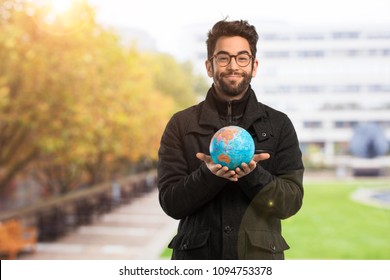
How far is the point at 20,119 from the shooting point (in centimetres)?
677

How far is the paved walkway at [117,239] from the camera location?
8172 millimetres

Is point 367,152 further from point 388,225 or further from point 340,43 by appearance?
point 388,225

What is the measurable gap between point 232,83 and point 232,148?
41 centimetres

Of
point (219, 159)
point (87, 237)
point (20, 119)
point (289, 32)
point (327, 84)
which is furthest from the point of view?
point (87, 237)

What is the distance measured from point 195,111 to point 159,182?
0.38 m

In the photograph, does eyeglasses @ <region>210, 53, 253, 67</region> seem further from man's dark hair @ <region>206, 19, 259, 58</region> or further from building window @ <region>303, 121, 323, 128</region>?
building window @ <region>303, 121, 323, 128</region>

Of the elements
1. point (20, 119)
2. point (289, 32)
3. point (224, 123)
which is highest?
point (289, 32)

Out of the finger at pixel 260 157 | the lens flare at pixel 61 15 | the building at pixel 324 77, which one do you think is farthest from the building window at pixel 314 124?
the finger at pixel 260 157

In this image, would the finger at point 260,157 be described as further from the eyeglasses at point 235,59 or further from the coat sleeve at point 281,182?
the eyeglasses at point 235,59

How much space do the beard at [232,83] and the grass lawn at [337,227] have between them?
18.9 ft

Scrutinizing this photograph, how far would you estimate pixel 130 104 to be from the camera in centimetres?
850

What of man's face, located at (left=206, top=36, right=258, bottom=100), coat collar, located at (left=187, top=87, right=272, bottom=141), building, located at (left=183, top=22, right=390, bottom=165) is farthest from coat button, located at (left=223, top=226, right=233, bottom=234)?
building, located at (left=183, top=22, right=390, bottom=165)

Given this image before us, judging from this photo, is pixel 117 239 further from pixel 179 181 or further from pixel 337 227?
pixel 179 181

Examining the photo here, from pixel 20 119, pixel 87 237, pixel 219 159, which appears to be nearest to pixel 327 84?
pixel 20 119
